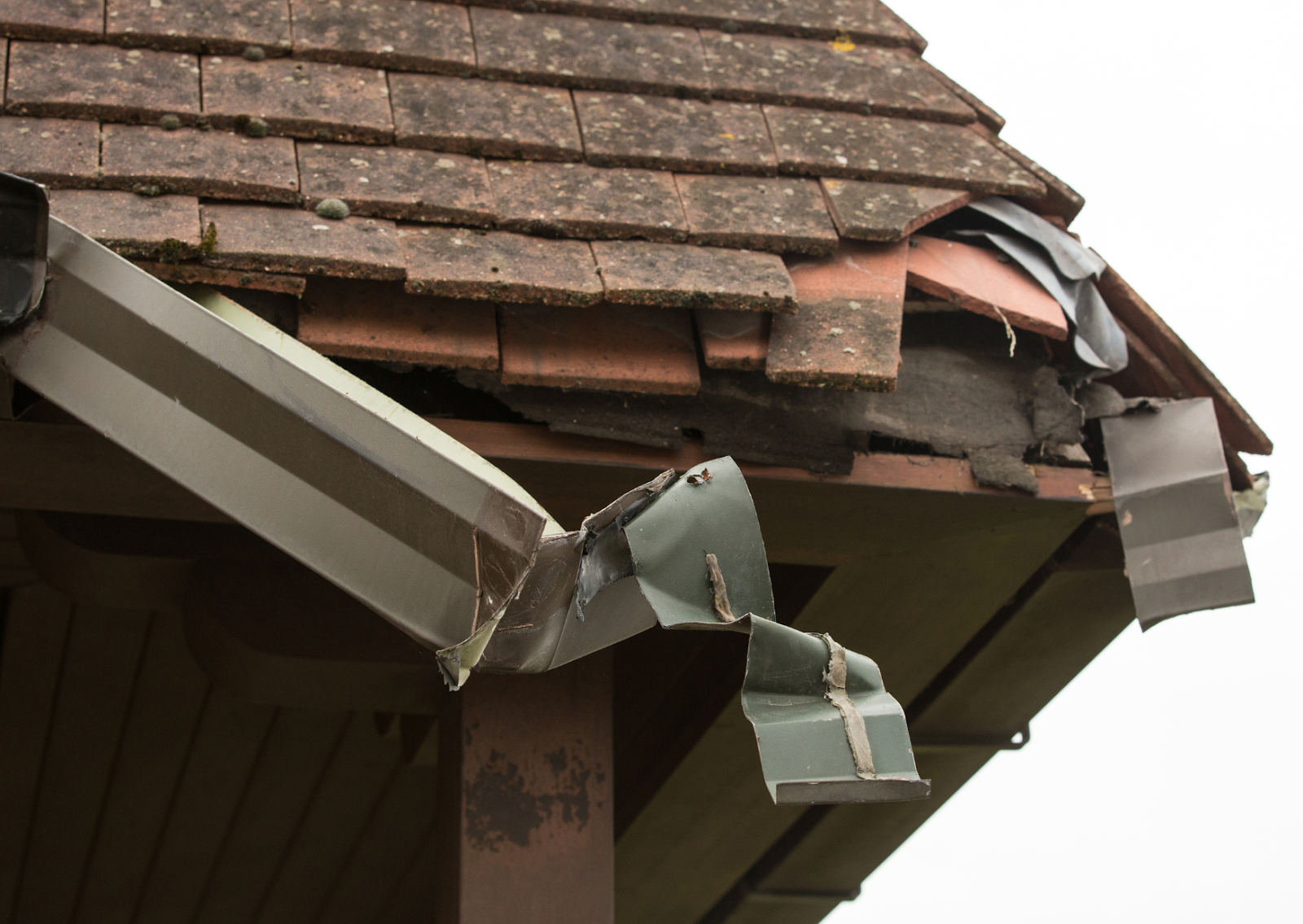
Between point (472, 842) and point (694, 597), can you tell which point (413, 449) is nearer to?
point (694, 597)

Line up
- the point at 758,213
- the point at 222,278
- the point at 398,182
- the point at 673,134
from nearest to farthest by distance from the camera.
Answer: the point at 222,278 → the point at 398,182 → the point at 758,213 → the point at 673,134

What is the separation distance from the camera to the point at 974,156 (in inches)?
107

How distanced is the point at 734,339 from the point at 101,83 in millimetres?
1149

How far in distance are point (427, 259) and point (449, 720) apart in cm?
103

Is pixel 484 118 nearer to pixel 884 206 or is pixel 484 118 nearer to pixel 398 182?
pixel 398 182

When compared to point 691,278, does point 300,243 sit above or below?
below

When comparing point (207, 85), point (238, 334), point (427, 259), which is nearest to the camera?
point (238, 334)

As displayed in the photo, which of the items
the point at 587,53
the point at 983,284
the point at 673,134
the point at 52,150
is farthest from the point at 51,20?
the point at 983,284

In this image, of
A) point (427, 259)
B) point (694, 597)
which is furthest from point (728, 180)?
point (694, 597)

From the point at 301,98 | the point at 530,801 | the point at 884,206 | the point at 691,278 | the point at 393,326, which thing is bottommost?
the point at 530,801

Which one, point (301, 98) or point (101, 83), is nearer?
point (101, 83)

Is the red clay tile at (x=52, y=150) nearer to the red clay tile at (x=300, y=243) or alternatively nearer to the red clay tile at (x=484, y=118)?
the red clay tile at (x=300, y=243)

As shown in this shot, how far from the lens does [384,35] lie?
8.57 ft

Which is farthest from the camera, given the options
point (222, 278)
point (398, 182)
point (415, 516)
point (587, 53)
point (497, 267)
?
point (587, 53)
